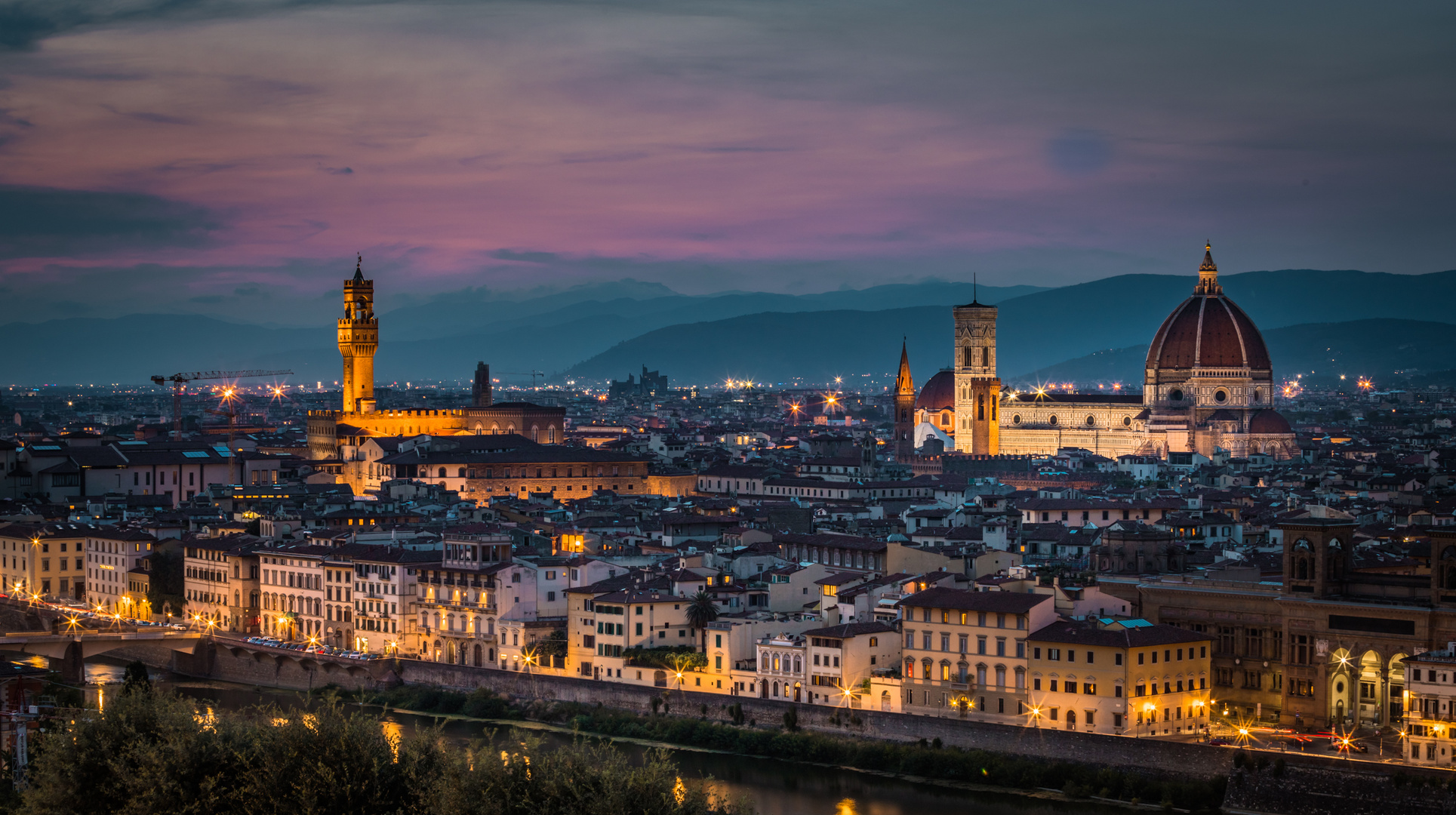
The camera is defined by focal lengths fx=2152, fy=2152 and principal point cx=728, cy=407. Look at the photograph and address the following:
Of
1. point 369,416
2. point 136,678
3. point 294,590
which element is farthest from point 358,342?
point 136,678

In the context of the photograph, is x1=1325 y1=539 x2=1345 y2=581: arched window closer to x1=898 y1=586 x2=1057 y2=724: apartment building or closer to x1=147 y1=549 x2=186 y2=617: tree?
x1=898 y1=586 x2=1057 y2=724: apartment building

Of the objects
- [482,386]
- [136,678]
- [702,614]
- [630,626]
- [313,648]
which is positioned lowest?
[313,648]

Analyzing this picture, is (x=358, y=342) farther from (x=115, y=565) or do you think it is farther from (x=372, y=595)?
(x=372, y=595)

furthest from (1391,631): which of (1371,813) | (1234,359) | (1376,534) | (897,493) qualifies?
(1234,359)

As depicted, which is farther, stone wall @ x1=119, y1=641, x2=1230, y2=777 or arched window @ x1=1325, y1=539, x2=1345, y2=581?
arched window @ x1=1325, y1=539, x2=1345, y2=581

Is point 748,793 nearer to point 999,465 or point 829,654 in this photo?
point 829,654

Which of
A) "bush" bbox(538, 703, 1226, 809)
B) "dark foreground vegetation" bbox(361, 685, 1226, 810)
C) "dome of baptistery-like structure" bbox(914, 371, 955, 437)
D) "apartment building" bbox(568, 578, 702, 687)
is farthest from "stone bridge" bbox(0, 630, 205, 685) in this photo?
"dome of baptistery-like structure" bbox(914, 371, 955, 437)
